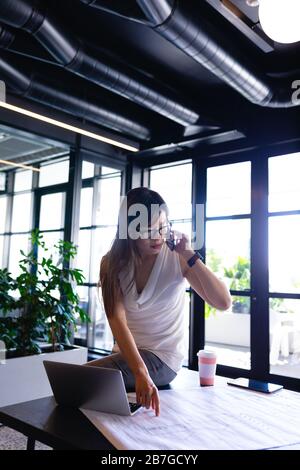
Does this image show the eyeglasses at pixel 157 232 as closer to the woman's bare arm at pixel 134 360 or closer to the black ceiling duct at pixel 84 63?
the woman's bare arm at pixel 134 360

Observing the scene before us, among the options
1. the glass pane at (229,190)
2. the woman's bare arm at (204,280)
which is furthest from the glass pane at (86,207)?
the woman's bare arm at (204,280)

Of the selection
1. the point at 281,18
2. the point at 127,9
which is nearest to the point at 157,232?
the point at 281,18

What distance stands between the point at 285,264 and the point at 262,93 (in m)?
1.70

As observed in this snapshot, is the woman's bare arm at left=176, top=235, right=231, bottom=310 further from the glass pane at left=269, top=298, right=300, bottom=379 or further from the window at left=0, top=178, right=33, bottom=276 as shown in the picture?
the window at left=0, top=178, right=33, bottom=276

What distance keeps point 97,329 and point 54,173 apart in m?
2.10

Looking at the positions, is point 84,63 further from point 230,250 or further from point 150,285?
point 230,250

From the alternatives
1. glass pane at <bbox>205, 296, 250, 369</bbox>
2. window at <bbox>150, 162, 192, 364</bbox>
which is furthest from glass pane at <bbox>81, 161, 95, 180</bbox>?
glass pane at <bbox>205, 296, 250, 369</bbox>

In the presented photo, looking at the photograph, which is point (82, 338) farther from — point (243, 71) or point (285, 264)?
point (243, 71)

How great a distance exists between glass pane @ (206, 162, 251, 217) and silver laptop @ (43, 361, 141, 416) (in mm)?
3365

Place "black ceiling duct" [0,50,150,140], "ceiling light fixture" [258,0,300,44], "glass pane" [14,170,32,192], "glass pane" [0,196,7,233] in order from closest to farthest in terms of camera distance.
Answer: "ceiling light fixture" [258,0,300,44]
"black ceiling duct" [0,50,150,140]
"glass pane" [14,170,32,192]
"glass pane" [0,196,7,233]

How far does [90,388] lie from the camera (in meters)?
1.12

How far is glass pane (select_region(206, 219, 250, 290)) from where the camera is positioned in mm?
4215

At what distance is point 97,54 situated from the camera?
299cm
